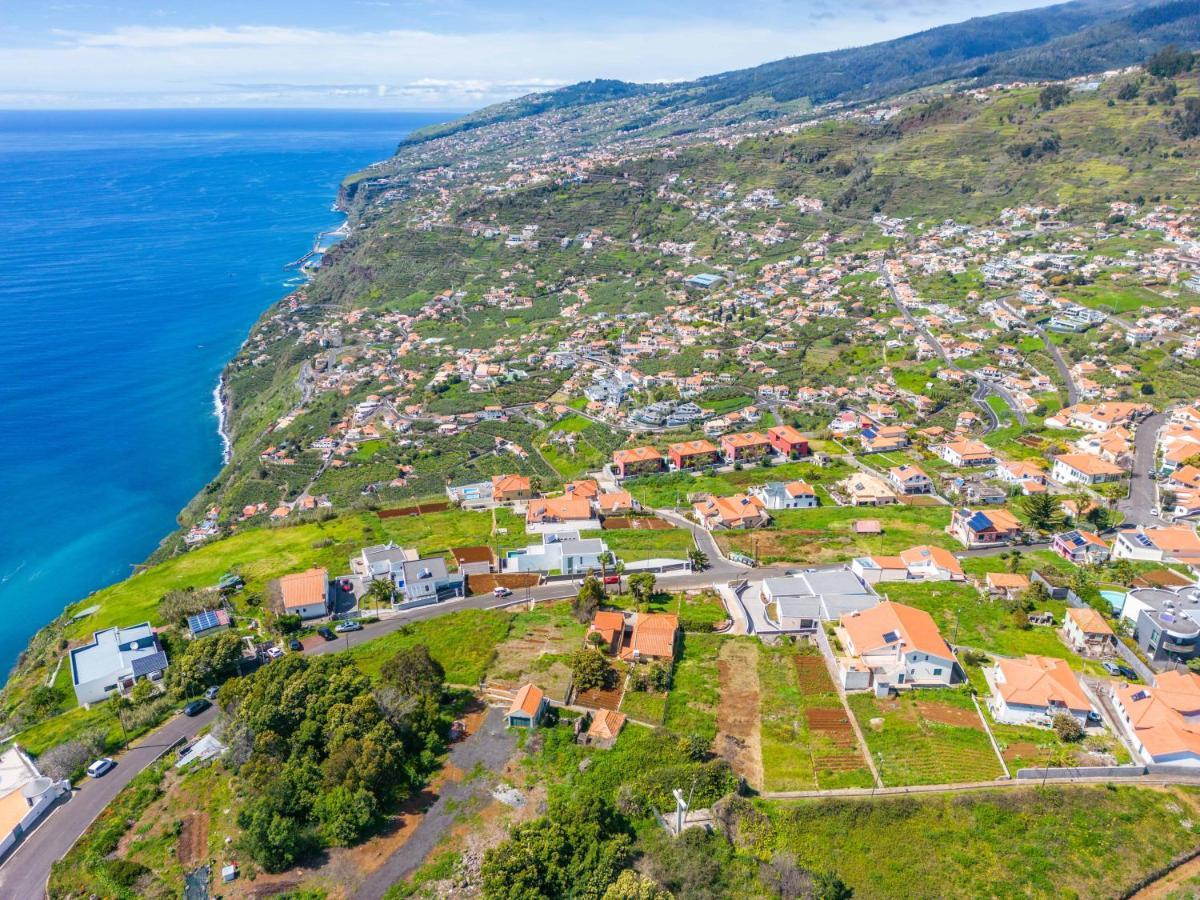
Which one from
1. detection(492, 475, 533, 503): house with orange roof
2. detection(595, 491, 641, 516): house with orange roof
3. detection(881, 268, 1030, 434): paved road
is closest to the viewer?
detection(595, 491, 641, 516): house with orange roof

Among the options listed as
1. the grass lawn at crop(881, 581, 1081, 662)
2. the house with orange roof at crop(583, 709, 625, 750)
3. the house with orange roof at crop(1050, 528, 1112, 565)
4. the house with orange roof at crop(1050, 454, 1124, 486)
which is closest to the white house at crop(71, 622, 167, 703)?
the house with orange roof at crop(583, 709, 625, 750)

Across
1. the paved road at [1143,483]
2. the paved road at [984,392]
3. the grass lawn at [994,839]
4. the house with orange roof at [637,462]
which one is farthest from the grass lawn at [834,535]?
the paved road at [984,392]

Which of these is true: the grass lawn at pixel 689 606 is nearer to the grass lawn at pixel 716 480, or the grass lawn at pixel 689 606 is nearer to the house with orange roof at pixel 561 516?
the house with orange roof at pixel 561 516

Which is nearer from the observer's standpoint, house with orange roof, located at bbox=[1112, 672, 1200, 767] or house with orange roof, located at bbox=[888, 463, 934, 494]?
house with orange roof, located at bbox=[1112, 672, 1200, 767]

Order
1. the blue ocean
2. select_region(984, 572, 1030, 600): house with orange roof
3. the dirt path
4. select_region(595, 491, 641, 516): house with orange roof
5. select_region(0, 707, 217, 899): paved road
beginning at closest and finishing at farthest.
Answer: select_region(0, 707, 217, 899): paved road, the dirt path, select_region(984, 572, 1030, 600): house with orange roof, select_region(595, 491, 641, 516): house with orange roof, the blue ocean

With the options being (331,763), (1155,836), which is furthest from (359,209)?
(1155,836)

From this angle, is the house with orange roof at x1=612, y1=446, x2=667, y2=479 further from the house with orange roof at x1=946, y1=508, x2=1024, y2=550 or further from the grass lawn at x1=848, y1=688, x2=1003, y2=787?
the grass lawn at x1=848, y1=688, x2=1003, y2=787

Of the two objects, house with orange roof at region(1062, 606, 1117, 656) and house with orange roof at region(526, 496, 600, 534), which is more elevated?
house with orange roof at region(1062, 606, 1117, 656)

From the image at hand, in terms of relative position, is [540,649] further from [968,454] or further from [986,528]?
[968,454]
